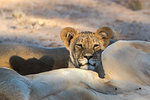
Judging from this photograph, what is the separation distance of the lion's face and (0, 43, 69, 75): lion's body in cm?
60

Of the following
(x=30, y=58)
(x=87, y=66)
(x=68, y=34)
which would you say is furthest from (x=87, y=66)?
(x=30, y=58)

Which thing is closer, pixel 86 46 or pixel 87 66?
pixel 87 66

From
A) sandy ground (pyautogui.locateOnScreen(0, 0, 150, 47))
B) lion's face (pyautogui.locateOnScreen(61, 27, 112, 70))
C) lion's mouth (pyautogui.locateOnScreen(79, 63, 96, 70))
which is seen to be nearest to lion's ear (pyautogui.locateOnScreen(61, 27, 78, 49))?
lion's face (pyautogui.locateOnScreen(61, 27, 112, 70))

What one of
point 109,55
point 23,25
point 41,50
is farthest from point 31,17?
point 109,55

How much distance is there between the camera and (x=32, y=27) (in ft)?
18.7

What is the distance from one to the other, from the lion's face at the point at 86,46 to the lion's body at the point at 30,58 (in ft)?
Result: 1.98

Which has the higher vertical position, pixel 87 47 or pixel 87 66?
pixel 87 47

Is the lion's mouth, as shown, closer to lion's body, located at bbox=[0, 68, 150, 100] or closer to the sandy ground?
lion's body, located at bbox=[0, 68, 150, 100]

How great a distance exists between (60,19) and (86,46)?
14.3ft

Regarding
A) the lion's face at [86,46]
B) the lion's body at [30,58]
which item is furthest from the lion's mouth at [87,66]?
the lion's body at [30,58]

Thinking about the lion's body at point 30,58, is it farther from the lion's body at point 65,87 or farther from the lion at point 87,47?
the lion's body at point 65,87

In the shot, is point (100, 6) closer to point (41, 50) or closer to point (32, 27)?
point (32, 27)

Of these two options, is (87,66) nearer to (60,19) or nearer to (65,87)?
(65,87)

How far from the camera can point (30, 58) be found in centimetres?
309
